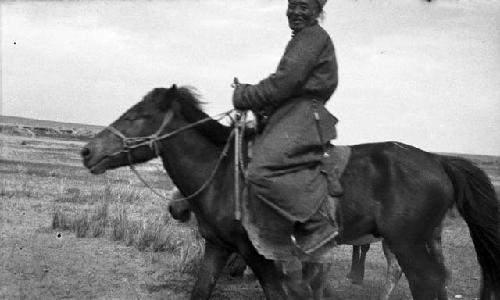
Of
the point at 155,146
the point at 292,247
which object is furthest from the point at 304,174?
the point at 155,146

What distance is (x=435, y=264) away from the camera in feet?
17.7

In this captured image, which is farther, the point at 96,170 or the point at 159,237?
the point at 159,237

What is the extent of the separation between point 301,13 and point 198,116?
1409mm

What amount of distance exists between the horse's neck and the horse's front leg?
2.03ft

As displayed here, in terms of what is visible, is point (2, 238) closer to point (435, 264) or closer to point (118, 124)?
point (118, 124)

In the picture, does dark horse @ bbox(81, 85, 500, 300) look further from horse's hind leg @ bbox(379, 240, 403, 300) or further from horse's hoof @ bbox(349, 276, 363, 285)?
horse's hoof @ bbox(349, 276, 363, 285)

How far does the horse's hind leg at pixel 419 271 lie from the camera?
5.30m

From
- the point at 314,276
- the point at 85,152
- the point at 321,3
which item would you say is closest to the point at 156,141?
the point at 85,152

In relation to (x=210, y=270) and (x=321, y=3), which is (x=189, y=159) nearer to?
(x=210, y=270)

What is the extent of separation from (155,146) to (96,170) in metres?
0.60

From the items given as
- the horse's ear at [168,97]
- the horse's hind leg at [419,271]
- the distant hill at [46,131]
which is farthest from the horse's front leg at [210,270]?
the distant hill at [46,131]

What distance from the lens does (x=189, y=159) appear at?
5312 millimetres

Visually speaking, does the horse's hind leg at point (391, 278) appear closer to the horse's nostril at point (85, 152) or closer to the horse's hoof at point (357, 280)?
the horse's hoof at point (357, 280)

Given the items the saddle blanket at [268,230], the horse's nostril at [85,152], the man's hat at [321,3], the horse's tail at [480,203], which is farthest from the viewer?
the horse's tail at [480,203]
